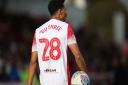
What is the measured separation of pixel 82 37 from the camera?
93.3 feet

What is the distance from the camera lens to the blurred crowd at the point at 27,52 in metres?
19.9

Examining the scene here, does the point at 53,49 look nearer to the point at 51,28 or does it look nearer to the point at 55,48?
the point at 55,48

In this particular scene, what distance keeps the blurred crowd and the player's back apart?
15.4 ft

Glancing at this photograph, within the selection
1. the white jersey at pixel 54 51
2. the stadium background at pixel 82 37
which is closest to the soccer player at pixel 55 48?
the white jersey at pixel 54 51

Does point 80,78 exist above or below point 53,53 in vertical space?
below

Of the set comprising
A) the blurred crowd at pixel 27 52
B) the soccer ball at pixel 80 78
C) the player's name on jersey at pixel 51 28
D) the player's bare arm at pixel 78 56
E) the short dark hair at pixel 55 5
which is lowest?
the soccer ball at pixel 80 78

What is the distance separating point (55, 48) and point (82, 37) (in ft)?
56.5

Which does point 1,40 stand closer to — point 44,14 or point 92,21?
point 44,14

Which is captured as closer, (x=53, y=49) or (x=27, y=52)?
(x=53, y=49)

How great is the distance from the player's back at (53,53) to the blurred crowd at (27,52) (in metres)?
4.69

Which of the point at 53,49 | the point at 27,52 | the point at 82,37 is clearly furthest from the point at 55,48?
the point at 82,37

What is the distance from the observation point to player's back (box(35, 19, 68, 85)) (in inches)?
440

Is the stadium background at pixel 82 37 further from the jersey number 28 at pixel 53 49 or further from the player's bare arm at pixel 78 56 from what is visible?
the player's bare arm at pixel 78 56

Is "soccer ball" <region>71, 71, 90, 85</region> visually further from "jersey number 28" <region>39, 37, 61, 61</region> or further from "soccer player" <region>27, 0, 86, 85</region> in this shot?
"jersey number 28" <region>39, 37, 61, 61</region>
